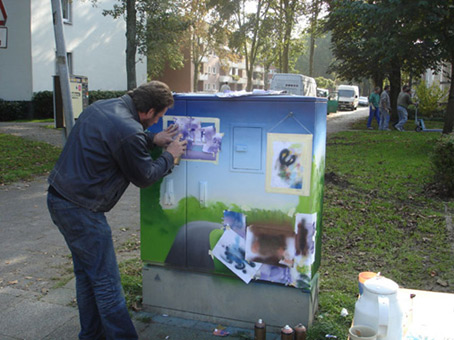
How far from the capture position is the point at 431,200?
733cm

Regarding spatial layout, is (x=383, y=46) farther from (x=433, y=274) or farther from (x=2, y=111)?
(x=2, y=111)

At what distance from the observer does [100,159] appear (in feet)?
9.48

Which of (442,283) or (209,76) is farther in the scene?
(209,76)

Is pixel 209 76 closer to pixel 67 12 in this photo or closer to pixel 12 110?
pixel 67 12

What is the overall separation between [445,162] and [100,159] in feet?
20.0

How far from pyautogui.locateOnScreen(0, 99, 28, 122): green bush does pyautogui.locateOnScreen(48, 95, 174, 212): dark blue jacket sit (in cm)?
2135

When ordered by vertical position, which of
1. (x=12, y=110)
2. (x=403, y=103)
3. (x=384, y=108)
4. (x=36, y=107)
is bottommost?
(x=12, y=110)

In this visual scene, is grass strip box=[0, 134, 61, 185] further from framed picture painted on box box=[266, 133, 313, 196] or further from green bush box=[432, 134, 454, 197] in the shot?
green bush box=[432, 134, 454, 197]

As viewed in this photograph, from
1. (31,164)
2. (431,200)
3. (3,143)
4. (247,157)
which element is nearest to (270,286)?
(247,157)

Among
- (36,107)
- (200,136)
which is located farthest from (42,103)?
(200,136)

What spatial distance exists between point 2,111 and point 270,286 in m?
21.8

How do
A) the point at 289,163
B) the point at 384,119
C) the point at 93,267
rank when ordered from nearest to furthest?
the point at 93,267
the point at 289,163
the point at 384,119

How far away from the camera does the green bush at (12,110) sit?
21.9 meters

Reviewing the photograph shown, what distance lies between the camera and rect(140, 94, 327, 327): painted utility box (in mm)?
3201
